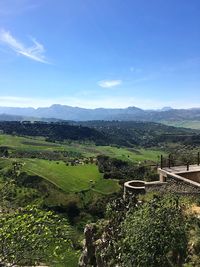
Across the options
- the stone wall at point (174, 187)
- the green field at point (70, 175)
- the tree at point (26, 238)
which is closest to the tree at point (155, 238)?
the tree at point (26, 238)

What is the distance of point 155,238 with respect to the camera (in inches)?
837

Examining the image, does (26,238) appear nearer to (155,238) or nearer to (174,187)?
(155,238)

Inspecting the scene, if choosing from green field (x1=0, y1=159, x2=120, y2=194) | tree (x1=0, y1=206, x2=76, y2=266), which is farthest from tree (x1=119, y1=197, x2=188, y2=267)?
green field (x1=0, y1=159, x2=120, y2=194)

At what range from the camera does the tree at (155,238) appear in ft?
69.5

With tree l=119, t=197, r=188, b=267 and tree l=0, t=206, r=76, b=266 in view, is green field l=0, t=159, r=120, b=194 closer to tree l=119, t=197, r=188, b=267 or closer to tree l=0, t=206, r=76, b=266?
tree l=119, t=197, r=188, b=267

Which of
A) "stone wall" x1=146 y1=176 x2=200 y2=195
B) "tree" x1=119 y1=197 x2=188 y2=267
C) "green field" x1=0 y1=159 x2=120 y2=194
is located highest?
"stone wall" x1=146 y1=176 x2=200 y2=195

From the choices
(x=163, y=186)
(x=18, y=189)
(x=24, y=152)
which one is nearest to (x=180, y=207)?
(x=163, y=186)

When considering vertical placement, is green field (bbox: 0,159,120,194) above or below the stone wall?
below

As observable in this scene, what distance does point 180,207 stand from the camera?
25.8 m

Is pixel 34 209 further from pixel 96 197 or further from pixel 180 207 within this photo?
pixel 96 197

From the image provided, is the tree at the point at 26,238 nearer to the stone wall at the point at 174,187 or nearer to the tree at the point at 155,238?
the tree at the point at 155,238

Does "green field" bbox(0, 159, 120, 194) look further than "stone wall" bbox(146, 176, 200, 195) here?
Yes

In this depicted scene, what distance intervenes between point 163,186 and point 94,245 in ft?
24.9

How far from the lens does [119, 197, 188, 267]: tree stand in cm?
2117
